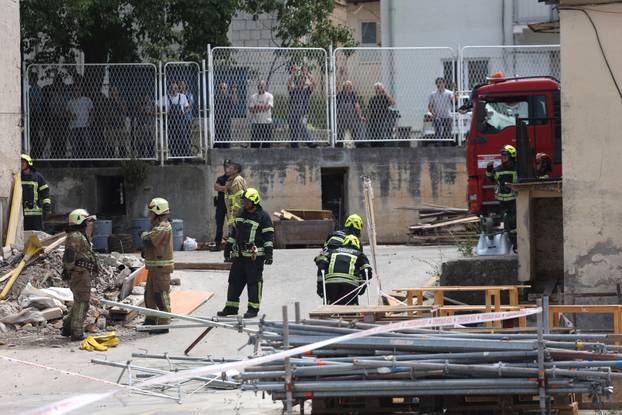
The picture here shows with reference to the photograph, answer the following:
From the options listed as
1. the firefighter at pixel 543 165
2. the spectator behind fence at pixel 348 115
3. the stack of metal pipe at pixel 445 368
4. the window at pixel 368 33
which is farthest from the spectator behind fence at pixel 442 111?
the window at pixel 368 33

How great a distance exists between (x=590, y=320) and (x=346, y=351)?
4.60 metres

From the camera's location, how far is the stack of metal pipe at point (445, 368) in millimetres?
8984

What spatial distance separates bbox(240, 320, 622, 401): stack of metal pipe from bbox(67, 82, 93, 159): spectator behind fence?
1452cm

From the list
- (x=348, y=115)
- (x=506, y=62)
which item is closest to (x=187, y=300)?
(x=348, y=115)

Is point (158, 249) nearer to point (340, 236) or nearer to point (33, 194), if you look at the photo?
point (340, 236)

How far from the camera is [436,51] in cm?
2453

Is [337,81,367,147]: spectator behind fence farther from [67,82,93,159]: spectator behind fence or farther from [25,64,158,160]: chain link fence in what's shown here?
[67,82,93,159]: spectator behind fence

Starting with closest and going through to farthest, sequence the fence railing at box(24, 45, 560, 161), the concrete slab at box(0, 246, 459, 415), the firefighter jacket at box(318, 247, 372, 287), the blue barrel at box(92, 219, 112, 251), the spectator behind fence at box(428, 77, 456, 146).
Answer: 1. the concrete slab at box(0, 246, 459, 415)
2. the firefighter jacket at box(318, 247, 372, 287)
3. the blue barrel at box(92, 219, 112, 251)
4. the fence railing at box(24, 45, 560, 161)
5. the spectator behind fence at box(428, 77, 456, 146)

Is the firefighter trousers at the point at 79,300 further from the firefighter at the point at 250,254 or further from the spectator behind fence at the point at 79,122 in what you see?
the spectator behind fence at the point at 79,122

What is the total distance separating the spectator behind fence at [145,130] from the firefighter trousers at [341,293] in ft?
33.7

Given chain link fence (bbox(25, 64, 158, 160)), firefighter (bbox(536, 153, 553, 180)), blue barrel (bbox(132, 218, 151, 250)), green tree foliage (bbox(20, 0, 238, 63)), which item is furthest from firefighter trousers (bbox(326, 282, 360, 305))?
green tree foliage (bbox(20, 0, 238, 63))

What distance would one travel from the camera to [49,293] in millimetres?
15430

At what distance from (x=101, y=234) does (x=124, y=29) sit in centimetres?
499

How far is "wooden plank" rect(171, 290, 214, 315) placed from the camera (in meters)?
15.9
